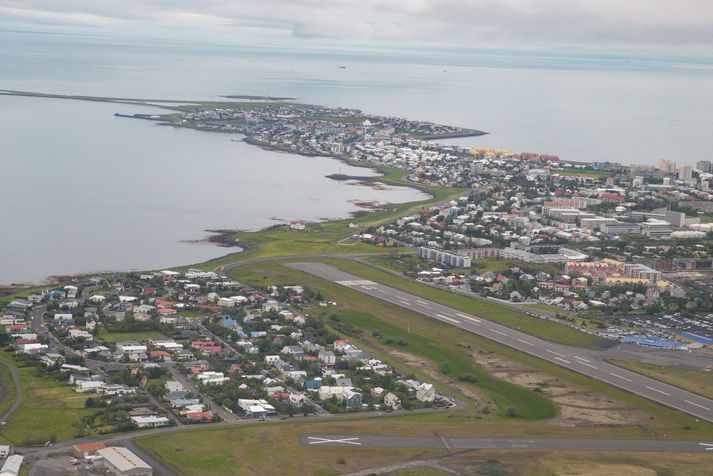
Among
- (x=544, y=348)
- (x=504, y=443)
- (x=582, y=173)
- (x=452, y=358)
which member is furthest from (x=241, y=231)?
(x=582, y=173)

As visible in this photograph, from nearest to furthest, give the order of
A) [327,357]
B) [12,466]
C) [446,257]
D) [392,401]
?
[12,466] < [392,401] < [327,357] < [446,257]

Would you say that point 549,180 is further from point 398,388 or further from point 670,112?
point 670,112

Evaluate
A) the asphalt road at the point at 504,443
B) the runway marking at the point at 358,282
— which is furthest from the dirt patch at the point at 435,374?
the runway marking at the point at 358,282

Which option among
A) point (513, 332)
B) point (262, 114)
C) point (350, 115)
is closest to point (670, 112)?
point (350, 115)

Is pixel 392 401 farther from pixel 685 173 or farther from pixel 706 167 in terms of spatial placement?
pixel 706 167

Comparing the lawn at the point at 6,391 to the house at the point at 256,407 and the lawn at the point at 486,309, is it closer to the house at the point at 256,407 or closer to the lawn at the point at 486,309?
the house at the point at 256,407
